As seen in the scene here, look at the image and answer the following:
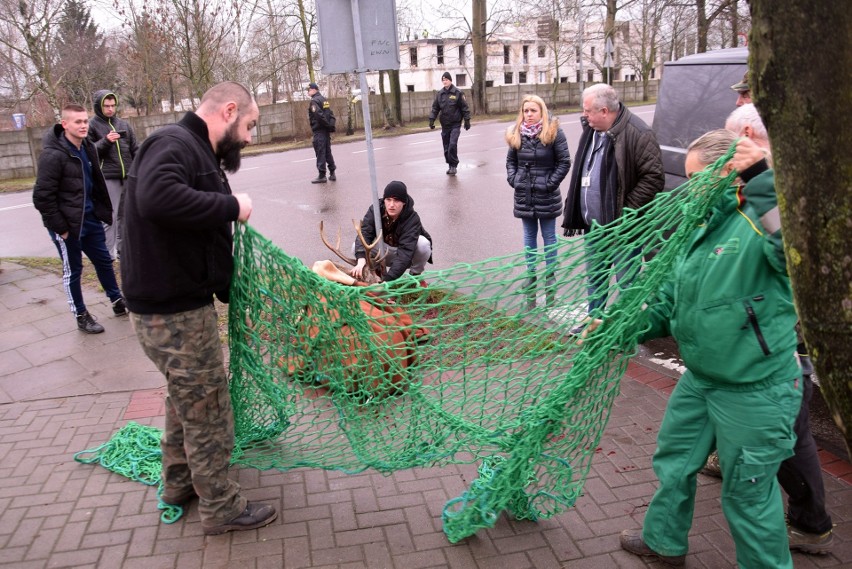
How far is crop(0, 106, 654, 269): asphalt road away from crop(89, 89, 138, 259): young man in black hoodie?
2.14 metres

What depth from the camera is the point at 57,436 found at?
4188 mm

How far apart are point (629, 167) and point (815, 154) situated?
3.47 m

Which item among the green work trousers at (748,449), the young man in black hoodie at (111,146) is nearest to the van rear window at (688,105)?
the green work trousers at (748,449)

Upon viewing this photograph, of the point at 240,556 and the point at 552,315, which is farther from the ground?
the point at 552,315

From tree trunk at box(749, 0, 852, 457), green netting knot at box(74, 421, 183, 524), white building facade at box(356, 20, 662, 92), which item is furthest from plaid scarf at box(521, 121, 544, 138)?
white building facade at box(356, 20, 662, 92)

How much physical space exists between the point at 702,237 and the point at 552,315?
692 millimetres

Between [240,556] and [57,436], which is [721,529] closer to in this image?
[240,556]

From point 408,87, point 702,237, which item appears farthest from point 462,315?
point 408,87

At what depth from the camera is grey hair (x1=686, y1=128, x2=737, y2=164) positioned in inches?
105

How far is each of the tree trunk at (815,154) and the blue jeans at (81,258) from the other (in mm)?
5725

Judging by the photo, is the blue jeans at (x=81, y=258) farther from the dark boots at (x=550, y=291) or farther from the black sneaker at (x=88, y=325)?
the dark boots at (x=550, y=291)

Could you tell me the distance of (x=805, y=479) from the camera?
2.87 meters

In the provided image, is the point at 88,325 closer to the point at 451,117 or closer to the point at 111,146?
the point at 111,146

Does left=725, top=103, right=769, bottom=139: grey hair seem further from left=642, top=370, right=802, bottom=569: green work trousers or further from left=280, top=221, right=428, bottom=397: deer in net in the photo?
left=280, top=221, right=428, bottom=397: deer in net
